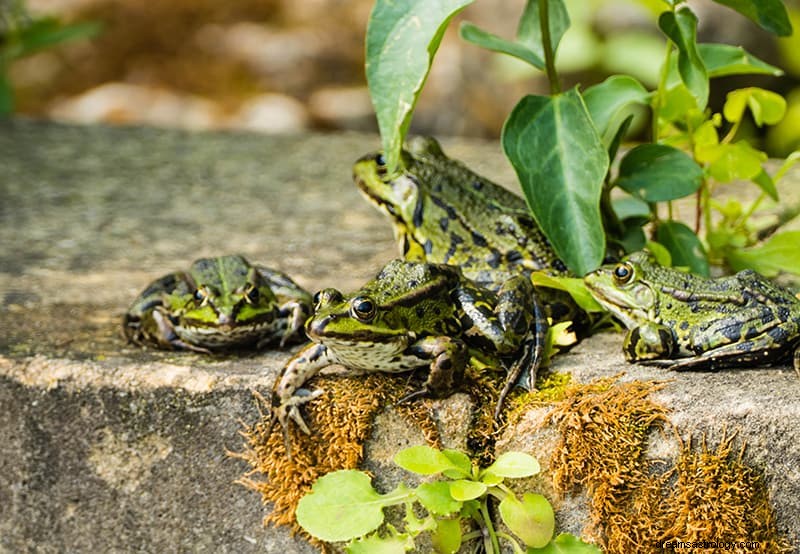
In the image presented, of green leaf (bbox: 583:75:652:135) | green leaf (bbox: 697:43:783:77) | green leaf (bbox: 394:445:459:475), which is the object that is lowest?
green leaf (bbox: 394:445:459:475)

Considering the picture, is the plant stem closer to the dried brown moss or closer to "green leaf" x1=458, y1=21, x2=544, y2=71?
"green leaf" x1=458, y1=21, x2=544, y2=71

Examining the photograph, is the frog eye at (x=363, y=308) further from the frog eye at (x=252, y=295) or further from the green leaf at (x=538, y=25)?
the green leaf at (x=538, y=25)

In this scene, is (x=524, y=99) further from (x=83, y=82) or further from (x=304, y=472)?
(x=83, y=82)

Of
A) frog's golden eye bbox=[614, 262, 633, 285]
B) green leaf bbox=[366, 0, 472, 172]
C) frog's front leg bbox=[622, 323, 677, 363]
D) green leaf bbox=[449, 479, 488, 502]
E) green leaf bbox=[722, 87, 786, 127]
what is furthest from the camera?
green leaf bbox=[722, 87, 786, 127]

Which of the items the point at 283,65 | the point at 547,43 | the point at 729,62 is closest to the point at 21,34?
the point at 283,65

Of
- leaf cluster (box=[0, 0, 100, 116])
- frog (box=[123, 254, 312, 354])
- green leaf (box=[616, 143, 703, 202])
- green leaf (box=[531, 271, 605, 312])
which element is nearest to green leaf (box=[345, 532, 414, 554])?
frog (box=[123, 254, 312, 354])

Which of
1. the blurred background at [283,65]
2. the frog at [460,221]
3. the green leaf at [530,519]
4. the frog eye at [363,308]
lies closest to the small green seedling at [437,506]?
the green leaf at [530,519]
